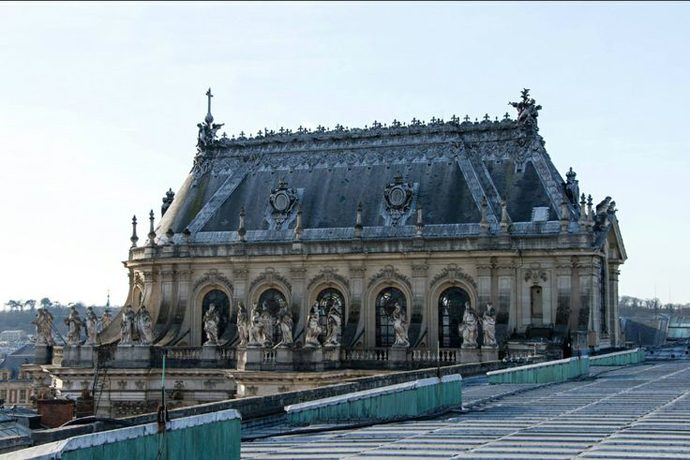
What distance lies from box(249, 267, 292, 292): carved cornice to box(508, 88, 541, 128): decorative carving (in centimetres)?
1417

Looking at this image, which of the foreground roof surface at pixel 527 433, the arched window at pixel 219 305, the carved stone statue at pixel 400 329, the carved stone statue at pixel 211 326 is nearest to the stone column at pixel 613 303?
the carved stone statue at pixel 400 329

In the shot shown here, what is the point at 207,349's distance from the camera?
59.3 metres

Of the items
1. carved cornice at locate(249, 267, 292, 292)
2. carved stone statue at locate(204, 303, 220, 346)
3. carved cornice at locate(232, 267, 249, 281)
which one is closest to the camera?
carved stone statue at locate(204, 303, 220, 346)

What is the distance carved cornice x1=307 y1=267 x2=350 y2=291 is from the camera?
201 ft

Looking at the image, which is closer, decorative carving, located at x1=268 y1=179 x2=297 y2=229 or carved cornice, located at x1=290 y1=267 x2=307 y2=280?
carved cornice, located at x1=290 y1=267 x2=307 y2=280

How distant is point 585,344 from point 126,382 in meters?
21.8

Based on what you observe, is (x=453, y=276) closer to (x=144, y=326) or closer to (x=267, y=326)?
(x=267, y=326)

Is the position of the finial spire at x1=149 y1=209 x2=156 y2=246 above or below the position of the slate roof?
below

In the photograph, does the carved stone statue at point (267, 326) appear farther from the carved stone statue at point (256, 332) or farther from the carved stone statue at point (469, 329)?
the carved stone statue at point (469, 329)

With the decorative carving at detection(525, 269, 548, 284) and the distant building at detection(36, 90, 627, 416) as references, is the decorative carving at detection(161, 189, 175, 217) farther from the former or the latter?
the decorative carving at detection(525, 269, 548, 284)

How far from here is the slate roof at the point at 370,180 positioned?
198 feet

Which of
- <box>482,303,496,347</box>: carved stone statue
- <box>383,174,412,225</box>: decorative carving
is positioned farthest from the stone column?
<box>482,303,496,347</box>: carved stone statue

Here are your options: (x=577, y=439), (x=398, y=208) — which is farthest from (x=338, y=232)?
(x=577, y=439)

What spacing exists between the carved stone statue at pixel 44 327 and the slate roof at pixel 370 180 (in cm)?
776
